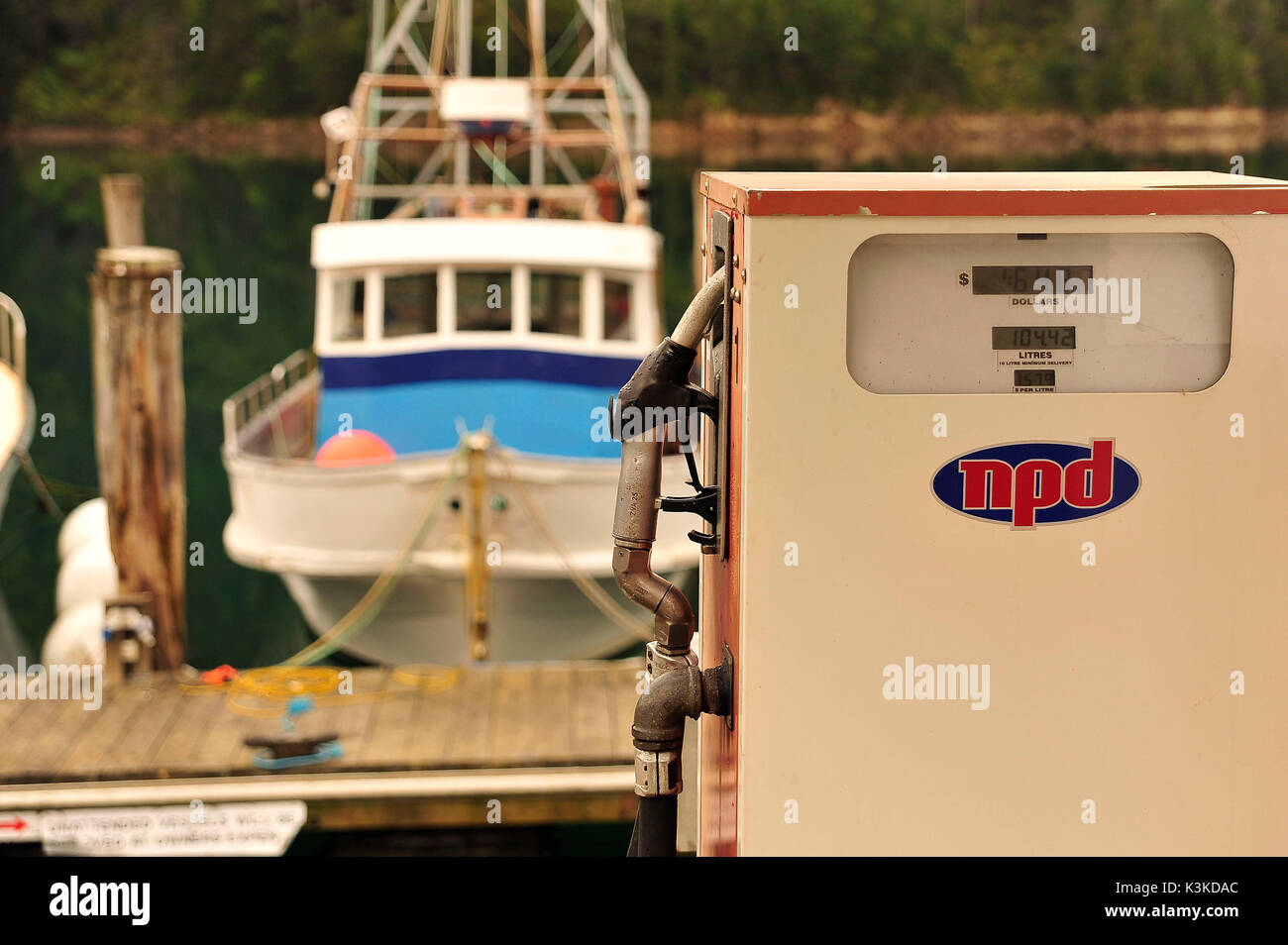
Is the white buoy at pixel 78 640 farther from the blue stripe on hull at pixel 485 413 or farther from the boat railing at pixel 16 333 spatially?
the boat railing at pixel 16 333

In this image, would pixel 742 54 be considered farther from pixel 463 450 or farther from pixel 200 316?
pixel 463 450

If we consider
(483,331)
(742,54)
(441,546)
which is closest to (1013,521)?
(441,546)

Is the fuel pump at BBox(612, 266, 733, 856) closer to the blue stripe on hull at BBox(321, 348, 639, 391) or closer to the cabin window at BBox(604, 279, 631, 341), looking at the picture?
the blue stripe on hull at BBox(321, 348, 639, 391)

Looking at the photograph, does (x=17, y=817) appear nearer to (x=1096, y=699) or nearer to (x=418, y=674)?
(x=418, y=674)

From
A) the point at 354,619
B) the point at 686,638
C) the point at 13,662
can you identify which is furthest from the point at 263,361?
the point at 686,638

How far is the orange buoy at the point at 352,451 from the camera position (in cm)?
1046

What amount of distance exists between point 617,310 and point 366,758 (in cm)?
494

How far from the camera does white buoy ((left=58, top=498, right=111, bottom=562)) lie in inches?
475

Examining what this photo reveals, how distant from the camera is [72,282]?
38906 millimetres

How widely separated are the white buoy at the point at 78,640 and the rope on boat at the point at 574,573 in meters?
2.64

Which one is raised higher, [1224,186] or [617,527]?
[1224,186]

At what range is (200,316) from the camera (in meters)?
35.3

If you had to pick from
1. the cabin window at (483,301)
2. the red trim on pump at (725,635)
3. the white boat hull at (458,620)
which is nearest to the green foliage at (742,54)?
the cabin window at (483,301)

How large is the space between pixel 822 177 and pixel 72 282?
39.2 meters
